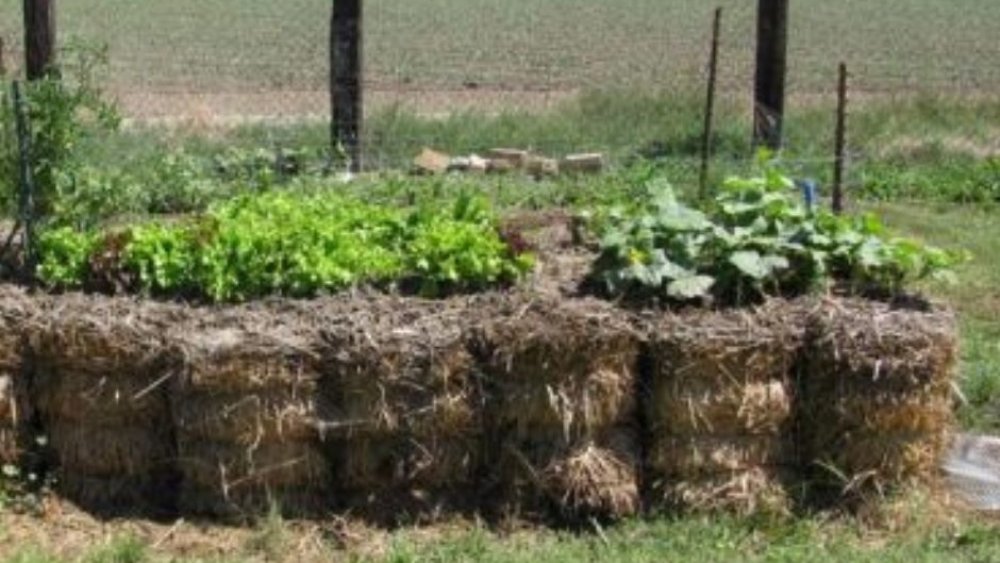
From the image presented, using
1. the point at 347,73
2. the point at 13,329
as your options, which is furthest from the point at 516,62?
the point at 13,329

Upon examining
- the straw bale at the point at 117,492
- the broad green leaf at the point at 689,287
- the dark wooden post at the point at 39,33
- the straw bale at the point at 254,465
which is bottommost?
the straw bale at the point at 117,492

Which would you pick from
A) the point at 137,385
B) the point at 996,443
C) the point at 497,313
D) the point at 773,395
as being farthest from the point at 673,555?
the point at 137,385

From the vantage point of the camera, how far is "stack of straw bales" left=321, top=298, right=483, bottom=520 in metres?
5.54

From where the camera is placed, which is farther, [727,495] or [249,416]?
[727,495]

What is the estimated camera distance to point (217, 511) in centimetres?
566

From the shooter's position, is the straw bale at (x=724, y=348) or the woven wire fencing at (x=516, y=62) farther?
the woven wire fencing at (x=516, y=62)

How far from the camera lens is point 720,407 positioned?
18.4 feet

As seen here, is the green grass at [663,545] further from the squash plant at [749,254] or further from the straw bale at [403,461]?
the squash plant at [749,254]

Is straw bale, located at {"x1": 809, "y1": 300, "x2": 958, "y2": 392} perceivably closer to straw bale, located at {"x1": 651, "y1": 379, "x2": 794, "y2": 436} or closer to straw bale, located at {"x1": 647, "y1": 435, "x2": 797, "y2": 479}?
straw bale, located at {"x1": 651, "y1": 379, "x2": 794, "y2": 436}

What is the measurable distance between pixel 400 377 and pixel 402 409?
0.13m

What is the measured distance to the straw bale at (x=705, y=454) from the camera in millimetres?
5637

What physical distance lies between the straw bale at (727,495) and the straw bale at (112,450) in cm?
180

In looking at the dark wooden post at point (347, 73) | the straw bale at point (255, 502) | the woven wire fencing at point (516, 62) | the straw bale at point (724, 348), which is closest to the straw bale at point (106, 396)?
the straw bale at point (255, 502)

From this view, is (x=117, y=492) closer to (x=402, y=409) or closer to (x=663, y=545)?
(x=402, y=409)
